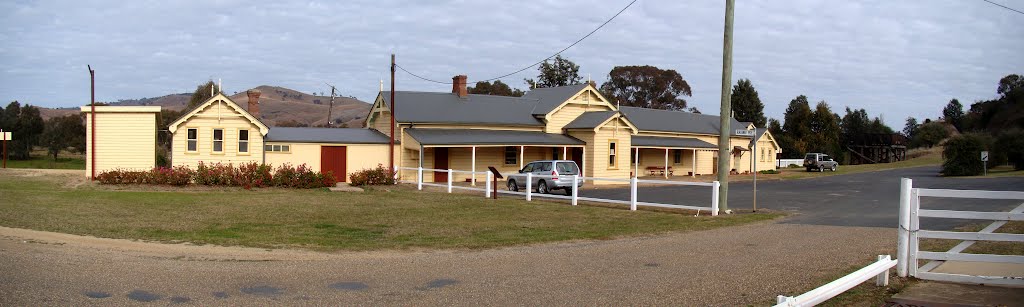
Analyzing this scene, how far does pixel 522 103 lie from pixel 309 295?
36.7 metres

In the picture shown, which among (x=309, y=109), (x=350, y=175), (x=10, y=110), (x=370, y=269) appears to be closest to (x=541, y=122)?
(x=350, y=175)

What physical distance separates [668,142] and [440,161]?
15.5 metres

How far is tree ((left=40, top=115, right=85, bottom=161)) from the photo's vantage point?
65375 mm

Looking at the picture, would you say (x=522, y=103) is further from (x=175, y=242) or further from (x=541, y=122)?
(x=175, y=242)

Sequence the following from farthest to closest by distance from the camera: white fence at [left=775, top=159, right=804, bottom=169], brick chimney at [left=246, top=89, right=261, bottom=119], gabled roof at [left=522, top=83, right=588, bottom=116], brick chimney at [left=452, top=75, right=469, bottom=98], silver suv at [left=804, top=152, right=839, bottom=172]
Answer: white fence at [left=775, top=159, right=804, bottom=169], silver suv at [left=804, top=152, right=839, bottom=172], brick chimney at [left=452, top=75, right=469, bottom=98], gabled roof at [left=522, top=83, right=588, bottom=116], brick chimney at [left=246, top=89, right=261, bottom=119]

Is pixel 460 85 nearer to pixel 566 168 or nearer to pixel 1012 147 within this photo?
pixel 566 168

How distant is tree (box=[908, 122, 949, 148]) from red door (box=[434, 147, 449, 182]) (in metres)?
83.4

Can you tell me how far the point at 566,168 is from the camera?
2936cm

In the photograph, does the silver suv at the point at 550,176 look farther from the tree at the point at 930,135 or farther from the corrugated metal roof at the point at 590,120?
the tree at the point at 930,135

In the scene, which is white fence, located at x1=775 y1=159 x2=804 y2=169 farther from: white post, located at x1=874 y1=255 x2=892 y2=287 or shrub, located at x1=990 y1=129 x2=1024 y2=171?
white post, located at x1=874 y1=255 x2=892 y2=287

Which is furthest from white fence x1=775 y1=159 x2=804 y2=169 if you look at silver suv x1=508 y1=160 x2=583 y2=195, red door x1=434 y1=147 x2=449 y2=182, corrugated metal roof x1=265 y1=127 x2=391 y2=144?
silver suv x1=508 y1=160 x2=583 y2=195

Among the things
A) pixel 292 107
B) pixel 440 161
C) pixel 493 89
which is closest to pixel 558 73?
pixel 493 89

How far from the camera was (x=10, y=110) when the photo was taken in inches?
2608

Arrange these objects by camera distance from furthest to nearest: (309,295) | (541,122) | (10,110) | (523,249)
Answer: (10,110) → (541,122) → (523,249) → (309,295)
